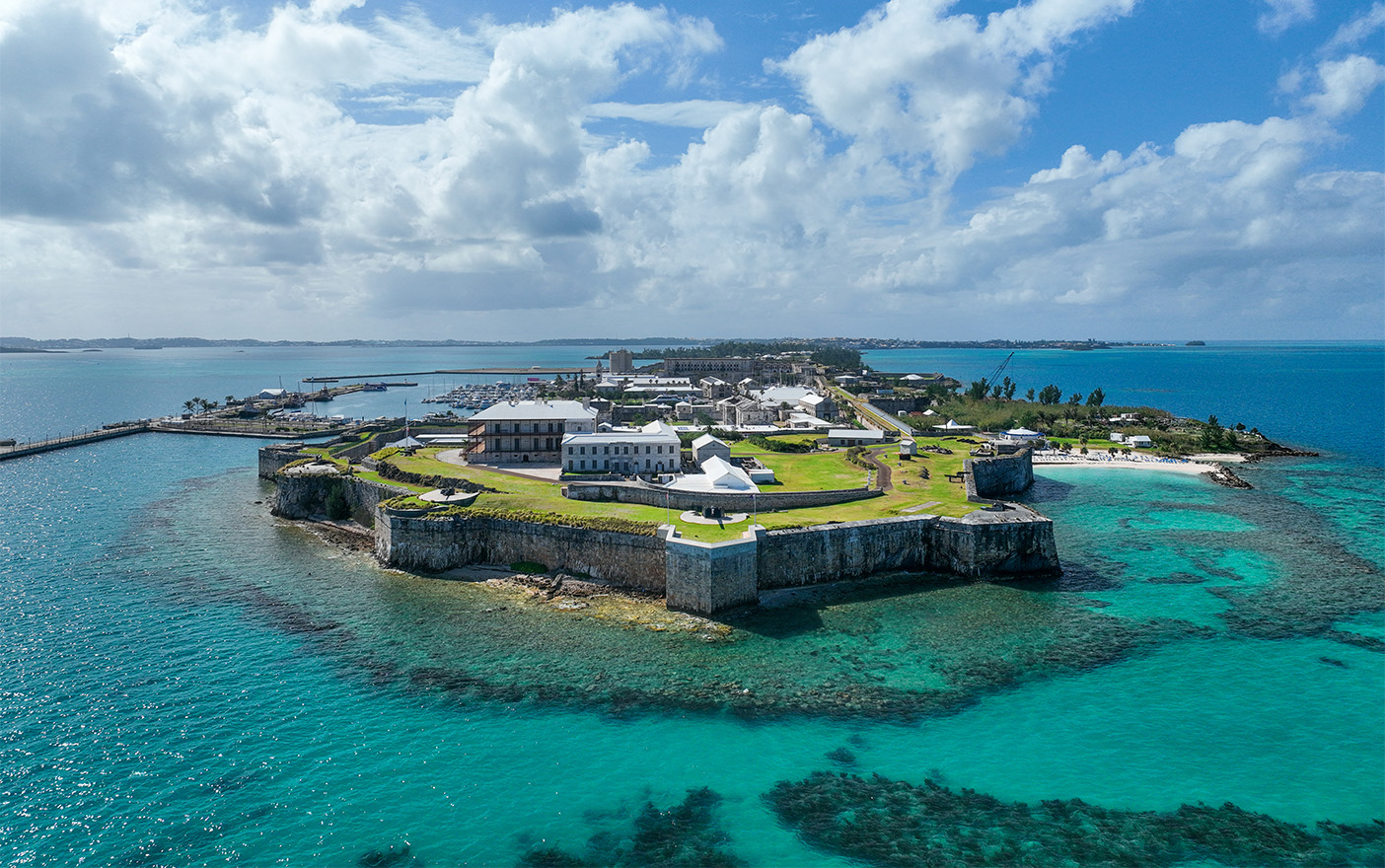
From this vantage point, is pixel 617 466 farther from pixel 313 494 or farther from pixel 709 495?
pixel 313 494

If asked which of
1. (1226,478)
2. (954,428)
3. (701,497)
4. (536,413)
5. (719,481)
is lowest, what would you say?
(1226,478)

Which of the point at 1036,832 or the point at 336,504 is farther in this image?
the point at 336,504

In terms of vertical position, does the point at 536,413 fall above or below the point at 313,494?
above

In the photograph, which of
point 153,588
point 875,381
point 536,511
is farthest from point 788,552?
point 875,381

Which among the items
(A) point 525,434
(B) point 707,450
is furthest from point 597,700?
(A) point 525,434

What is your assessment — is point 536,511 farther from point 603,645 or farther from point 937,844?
point 937,844

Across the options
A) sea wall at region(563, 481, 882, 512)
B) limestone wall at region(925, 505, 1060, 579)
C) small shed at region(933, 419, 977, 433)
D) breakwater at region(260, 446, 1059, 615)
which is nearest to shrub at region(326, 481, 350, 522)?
breakwater at region(260, 446, 1059, 615)
